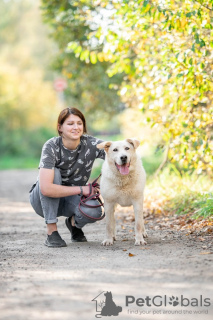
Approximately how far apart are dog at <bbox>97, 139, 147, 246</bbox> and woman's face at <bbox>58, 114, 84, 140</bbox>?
290 mm

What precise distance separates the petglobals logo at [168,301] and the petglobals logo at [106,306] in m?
0.10

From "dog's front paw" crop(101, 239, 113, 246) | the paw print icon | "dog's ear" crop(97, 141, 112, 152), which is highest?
"dog's ear" crop(97, 141, 112, 152)

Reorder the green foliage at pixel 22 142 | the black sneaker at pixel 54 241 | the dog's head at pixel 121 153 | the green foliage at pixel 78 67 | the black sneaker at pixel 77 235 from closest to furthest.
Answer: the dog's head at pixel 121 153, the black sneaker at pixel 54 241, the black sneaker at pixel 77 235, the green foliage at pixel 78 67, the green foliage at pixel 22 142

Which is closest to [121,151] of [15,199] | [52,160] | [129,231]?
[52,160]

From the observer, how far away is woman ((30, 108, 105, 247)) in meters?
5.09

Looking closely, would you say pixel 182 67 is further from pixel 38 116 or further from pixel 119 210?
pixel 38 116

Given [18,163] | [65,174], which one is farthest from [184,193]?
[18,163]

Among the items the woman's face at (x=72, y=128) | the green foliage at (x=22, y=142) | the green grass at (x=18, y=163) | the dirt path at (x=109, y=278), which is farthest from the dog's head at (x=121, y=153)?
the green foliage at (x=22, y=142)

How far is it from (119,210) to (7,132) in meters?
20.8

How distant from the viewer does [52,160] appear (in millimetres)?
5145

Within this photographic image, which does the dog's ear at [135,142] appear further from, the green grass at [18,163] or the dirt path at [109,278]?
the green grass at [18,163]

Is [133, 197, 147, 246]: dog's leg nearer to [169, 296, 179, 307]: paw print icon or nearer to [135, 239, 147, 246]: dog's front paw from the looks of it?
[135, 239, 147, 246]: dog's front paw

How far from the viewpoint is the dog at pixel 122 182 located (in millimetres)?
5098

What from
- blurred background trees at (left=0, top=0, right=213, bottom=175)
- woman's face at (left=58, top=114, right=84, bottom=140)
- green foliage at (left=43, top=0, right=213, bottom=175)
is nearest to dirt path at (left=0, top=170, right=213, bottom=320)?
woman's face at (left=58, top=114, right=84, bottom=140)
